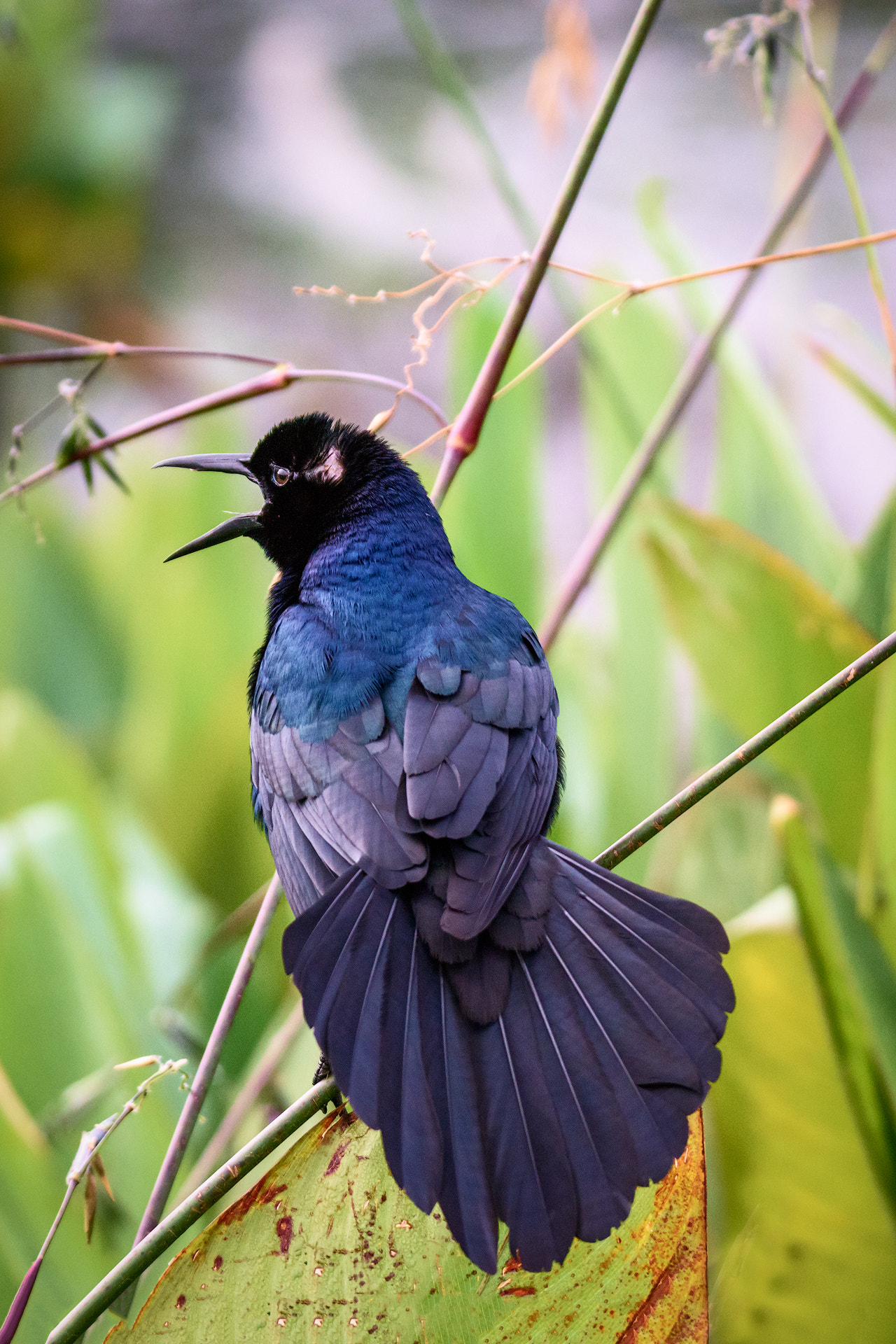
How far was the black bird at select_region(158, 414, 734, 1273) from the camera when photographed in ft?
2.31

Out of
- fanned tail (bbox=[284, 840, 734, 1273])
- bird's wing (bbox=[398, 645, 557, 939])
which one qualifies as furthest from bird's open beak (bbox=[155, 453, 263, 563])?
fanned tail (bbox=[284, 840, 734, 1273])

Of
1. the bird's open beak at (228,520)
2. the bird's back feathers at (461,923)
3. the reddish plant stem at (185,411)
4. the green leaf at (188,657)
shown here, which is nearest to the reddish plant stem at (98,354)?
the reddish plant stem at (185,411)

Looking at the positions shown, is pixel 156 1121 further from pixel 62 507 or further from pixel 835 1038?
pixel 62 507

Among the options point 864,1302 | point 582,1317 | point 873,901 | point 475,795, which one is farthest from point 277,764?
point 864,1302

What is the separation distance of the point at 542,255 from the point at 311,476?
0.44 meters

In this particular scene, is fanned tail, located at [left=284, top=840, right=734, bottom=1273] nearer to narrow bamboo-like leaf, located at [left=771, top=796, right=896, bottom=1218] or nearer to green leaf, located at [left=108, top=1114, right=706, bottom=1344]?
green leaf, located at [left=108, top=1114, right=706, bottom=1344]

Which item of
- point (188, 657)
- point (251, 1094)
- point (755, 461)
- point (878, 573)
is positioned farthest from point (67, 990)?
point (755, 461)

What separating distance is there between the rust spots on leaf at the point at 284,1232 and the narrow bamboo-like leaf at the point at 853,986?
478mm

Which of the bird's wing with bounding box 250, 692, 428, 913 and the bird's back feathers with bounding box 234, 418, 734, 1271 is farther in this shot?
the bird's wing with bounding box 250, 692, 428, 913

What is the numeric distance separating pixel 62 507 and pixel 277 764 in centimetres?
200

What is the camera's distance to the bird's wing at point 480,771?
855mm

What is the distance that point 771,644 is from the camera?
1353mm

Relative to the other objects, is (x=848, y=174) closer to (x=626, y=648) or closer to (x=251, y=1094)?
(x=626, y=648)

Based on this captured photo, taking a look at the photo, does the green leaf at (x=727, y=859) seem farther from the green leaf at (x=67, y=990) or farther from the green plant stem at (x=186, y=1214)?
the green plant stem at (x=186, y=1214)
